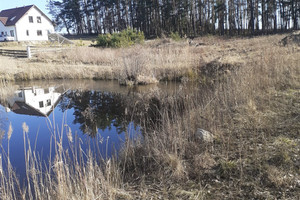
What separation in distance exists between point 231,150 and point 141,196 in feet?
5.01

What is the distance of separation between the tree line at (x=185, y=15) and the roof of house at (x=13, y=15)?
1028 cm

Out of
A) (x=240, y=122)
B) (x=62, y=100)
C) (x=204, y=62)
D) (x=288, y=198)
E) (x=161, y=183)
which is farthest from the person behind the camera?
(x=204, y=62)

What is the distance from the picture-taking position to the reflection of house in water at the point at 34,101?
358 inches

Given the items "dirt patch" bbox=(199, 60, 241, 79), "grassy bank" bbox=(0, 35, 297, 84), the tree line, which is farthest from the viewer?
the tree line

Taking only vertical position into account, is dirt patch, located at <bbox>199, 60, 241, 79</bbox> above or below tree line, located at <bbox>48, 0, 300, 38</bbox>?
below

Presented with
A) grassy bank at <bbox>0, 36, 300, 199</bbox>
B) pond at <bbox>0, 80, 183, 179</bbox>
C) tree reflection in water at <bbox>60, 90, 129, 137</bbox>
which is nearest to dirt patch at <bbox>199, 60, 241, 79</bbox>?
pond at <bbox>0, 80, 183, 179</bbox>

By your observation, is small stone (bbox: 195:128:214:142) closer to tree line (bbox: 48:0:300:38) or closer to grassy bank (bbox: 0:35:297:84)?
grassy bank (bbox: 0:35:297:84)

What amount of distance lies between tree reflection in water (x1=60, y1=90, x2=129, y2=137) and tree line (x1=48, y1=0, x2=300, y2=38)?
2450 cm

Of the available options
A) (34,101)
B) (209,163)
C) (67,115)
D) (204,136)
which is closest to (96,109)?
(67,115)

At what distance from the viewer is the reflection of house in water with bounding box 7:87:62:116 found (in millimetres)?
9086

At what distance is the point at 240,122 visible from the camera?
4.51 m

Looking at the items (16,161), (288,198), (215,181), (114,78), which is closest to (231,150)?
(215,181)

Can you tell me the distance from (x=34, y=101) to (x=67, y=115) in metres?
3.15

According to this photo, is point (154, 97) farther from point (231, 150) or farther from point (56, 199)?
point (56, 199)
